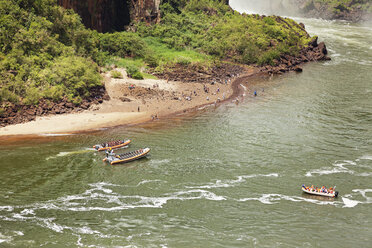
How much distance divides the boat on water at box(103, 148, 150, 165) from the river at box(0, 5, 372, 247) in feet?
3.33

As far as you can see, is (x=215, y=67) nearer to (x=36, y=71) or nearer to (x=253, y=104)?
(x=253, y=104)

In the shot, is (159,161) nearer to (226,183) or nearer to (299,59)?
(226,183)

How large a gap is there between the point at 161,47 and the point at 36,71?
4448 centimetres

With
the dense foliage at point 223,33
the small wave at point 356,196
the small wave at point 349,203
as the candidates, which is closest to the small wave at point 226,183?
the small wave at point 349,203

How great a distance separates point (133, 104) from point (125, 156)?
73.2 ft

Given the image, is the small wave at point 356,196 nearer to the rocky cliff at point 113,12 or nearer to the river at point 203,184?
the river at point 203,184

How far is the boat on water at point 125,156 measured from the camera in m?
53.3

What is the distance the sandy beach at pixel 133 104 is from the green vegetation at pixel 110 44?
4100 millimetres

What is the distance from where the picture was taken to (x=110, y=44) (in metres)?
95.6

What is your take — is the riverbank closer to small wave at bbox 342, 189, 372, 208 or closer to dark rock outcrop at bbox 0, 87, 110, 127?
dark rock outcrop at bbox 0, 87, 110, 127

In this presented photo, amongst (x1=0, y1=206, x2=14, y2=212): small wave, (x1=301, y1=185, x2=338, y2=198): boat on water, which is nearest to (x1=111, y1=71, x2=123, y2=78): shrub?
(x1=0, y1=206, x2=14, y2=212): small wave

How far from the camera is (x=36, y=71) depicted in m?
70.7

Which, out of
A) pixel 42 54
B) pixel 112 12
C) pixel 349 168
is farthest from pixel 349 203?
pixel 112 12

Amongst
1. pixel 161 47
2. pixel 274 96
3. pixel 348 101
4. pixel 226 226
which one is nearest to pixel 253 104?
pixel 274 96
